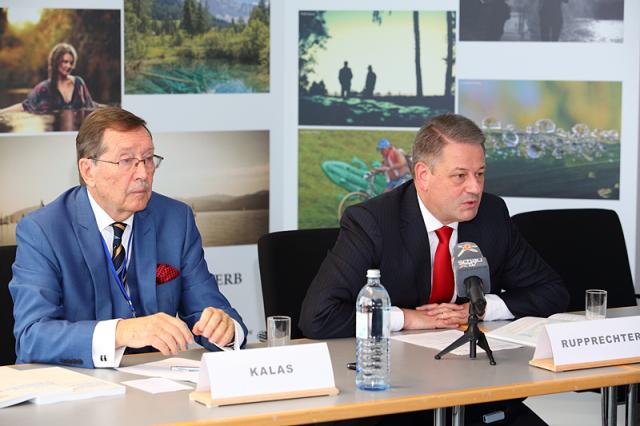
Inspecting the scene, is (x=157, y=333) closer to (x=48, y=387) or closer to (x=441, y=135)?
(x=48, y=387)

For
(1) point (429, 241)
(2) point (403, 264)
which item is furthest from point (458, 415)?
(1) point (429, 241)

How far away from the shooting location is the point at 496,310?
150 inches

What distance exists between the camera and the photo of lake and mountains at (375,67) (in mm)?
5500

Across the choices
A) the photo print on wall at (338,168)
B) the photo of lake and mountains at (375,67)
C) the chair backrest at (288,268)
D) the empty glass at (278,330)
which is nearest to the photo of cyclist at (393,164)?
the photo print on wall at (338,168)

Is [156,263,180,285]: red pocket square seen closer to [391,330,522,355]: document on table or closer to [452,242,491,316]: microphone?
[391,330,522,355]: document on table

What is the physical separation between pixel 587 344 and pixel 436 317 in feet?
2.02

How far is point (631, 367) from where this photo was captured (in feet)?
10.4

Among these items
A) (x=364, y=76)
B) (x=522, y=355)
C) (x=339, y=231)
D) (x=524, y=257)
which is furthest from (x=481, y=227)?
(x=364, y=76)

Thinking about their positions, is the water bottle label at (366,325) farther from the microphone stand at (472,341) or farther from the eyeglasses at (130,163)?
the eyeglasses at (130,163)

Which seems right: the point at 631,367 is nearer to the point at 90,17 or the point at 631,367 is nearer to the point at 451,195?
the point at 451,195

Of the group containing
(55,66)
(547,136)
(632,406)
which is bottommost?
(632,406)

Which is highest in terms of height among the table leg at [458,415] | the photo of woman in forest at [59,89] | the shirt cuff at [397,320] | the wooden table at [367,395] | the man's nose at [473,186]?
the photo of woman in forest at [59,89]

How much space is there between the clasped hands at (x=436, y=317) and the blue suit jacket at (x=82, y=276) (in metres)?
0.57

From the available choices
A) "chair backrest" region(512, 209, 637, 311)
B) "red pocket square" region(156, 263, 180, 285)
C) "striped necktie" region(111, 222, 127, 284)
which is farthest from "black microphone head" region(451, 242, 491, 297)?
"chair backrest" region(512, 209, 637, 311)
